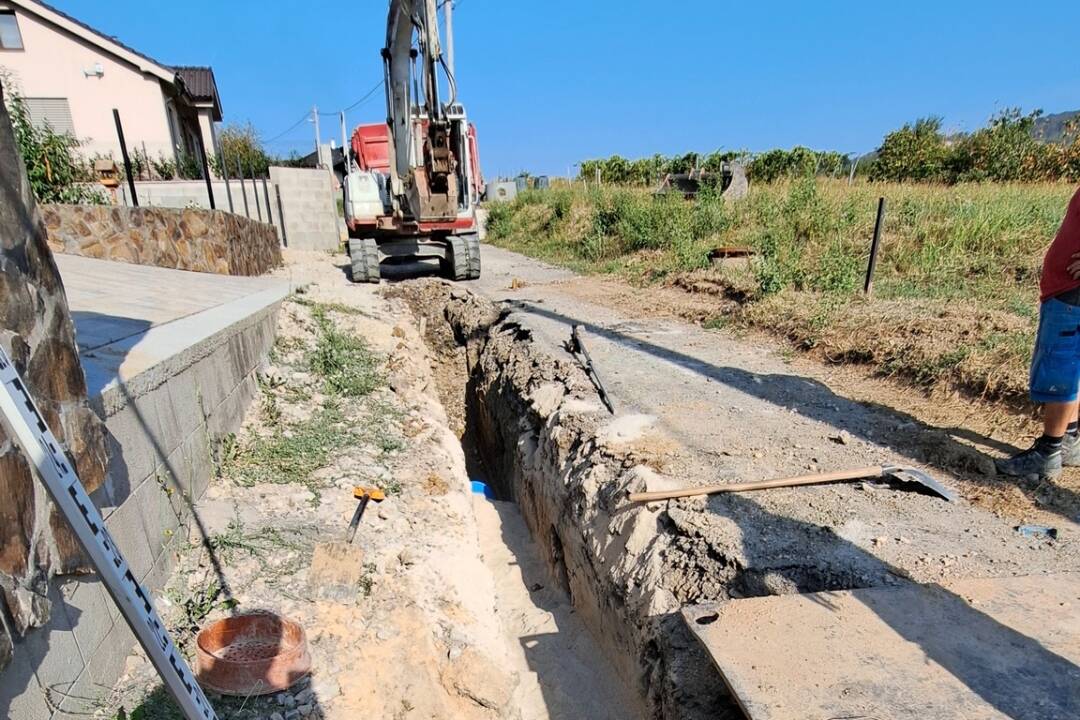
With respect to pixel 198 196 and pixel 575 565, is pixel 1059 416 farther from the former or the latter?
pixel 198 196

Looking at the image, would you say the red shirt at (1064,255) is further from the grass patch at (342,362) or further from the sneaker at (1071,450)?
the grass patch at (342,362)

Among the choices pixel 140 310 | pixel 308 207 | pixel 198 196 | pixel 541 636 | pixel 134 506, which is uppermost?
pixel 198 196

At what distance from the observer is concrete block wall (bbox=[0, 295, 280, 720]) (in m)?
1.70

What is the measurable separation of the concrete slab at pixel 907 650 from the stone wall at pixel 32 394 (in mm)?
1937

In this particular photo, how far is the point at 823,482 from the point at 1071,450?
136 cm

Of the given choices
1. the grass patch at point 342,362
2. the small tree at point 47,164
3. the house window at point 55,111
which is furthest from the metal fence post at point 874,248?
the house window at point 55,111

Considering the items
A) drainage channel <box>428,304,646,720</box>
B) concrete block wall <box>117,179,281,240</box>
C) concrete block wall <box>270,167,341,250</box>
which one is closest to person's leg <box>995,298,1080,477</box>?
drainage channel <box>428,304,646,720</box>

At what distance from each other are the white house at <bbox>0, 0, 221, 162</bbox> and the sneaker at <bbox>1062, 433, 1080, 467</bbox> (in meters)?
20.9

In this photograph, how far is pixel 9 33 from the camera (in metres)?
16.2

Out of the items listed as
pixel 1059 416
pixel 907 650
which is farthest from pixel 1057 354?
pixel 907 650

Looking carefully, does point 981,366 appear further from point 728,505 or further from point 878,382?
point 728,505

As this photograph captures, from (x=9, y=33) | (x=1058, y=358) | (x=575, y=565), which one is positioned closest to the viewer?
(x=1058, y=358)

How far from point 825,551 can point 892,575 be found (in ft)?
0.83

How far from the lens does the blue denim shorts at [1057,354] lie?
2795mm
